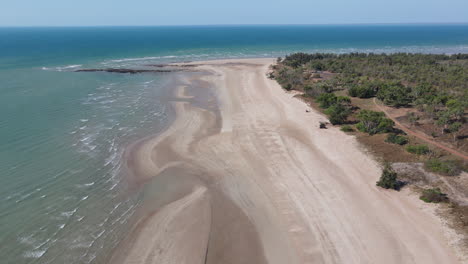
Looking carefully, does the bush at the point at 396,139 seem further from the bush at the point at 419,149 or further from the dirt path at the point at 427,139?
the dirt path at the point at 427,139

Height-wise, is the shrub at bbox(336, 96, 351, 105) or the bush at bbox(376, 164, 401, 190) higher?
the shrub at bbox(336, 96, 351, 105)

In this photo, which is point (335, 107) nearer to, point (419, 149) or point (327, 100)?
point (327, 100)

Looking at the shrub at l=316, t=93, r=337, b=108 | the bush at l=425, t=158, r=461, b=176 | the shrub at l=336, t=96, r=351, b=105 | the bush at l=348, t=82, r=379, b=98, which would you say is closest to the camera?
the bush at l=425, t=158, r=461, b=176

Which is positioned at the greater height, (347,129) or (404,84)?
(404,84)

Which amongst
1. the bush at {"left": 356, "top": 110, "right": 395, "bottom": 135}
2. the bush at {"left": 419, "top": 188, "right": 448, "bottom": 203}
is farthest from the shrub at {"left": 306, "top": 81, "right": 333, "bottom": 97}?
the bush at {"left": 419, "top": 188, "right": 448, "bottom": 203}

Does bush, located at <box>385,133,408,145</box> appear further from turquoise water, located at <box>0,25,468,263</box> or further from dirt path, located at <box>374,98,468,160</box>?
turquoise water, located at <box>0,25,468,263</box>

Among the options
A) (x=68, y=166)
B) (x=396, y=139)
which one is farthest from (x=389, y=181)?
(x=68, y=166)
